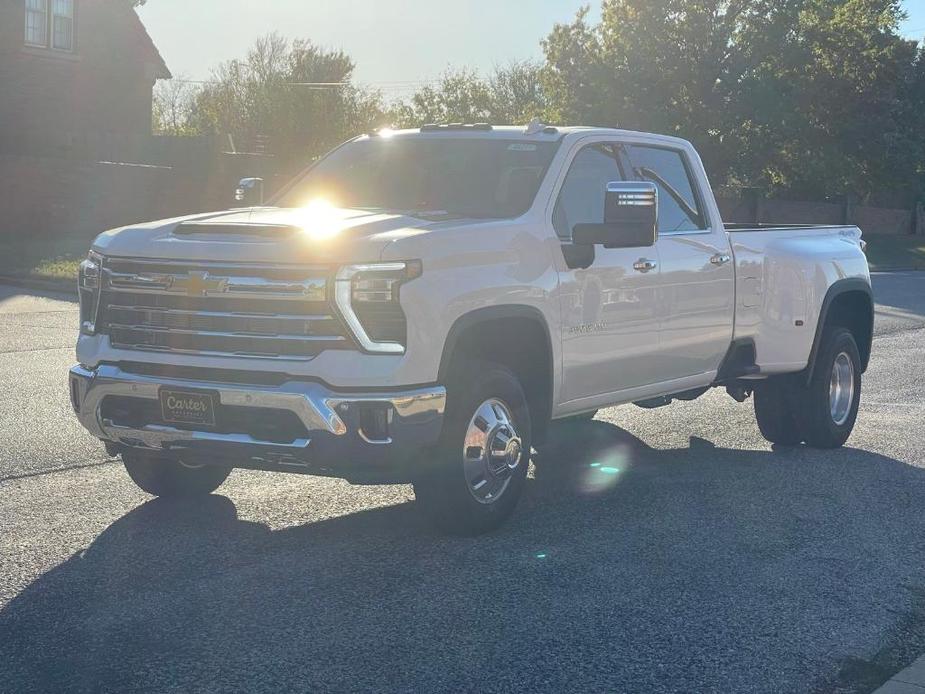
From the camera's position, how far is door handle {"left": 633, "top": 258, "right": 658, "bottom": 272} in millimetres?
7562

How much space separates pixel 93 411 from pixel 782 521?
3546 mm

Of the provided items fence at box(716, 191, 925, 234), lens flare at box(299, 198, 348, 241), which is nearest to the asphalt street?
lens flare at box(299, 198, 348, 241)

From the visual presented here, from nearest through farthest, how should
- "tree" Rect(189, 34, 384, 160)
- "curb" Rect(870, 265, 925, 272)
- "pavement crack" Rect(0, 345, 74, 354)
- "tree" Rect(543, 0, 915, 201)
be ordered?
"pavement crack" Rect(0, 345, 74, 354), "curb" Rect(870, 265, 925, 272), "tree" Rect(543, 0, 915, 201), "tree" Rect(189, 34, 384, 160)

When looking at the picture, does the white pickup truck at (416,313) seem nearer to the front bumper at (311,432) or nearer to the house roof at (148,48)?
the front bumper at (311,432)

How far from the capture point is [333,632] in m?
5.16

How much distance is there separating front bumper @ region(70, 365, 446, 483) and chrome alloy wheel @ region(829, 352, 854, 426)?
14.7ft

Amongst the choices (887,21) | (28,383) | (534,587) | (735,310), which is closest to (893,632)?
(534,587)

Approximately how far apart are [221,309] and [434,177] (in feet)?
6.13

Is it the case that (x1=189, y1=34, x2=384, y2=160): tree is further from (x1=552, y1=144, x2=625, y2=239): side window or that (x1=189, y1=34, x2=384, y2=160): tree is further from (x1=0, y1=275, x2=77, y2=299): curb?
(x1=552, y1=144, x2=625, y2=239): side window

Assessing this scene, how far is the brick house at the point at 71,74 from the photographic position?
32.8 m

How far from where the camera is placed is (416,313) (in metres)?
5.99

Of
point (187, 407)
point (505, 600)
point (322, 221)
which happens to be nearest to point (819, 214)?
point (322, 221)

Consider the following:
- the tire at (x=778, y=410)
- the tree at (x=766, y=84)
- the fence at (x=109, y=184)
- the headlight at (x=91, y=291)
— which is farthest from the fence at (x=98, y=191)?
the headlight at (x=91, y=291)

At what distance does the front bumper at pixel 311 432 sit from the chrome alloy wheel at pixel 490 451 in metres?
0.36
